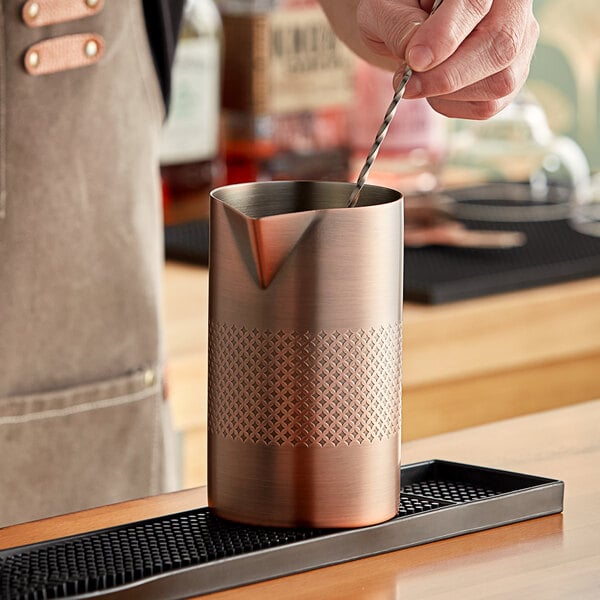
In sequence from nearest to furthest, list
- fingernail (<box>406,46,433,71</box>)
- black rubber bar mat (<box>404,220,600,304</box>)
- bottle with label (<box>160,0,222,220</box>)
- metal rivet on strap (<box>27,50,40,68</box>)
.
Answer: fingernail (<box>406,46,433,71</box>) → metal rivet on strap (<box>27,50,40,68</box>) → black rubber bar mat (<box>404,220,600,304</box>) → bottle with label (<box>160,0,222,220</box>)

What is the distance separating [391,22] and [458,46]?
0.05 m

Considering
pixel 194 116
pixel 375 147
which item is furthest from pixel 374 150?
pixel 194 116

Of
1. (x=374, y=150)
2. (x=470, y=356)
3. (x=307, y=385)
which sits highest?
(x=374, y=150)

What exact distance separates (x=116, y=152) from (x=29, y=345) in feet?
0.56

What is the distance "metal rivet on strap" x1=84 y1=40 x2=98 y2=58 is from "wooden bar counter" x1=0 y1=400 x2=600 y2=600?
452 mm

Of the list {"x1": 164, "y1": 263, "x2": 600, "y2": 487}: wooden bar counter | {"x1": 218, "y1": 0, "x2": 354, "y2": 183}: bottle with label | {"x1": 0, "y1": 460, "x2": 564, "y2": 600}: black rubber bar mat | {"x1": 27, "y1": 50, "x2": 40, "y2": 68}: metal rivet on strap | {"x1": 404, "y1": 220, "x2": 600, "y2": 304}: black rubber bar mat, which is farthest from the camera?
{"x1": 218, "y1": 0, "x2": 354, "y2": 183}: bottle with label

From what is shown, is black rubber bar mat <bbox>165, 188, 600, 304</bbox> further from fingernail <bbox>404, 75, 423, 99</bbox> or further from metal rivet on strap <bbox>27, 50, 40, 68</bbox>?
fingernail <bbox>404, 75, 423, 99</bbox>

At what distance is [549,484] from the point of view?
28.5 inches

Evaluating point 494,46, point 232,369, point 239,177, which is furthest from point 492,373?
point 232,369

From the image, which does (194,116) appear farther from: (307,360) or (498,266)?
(307,360)

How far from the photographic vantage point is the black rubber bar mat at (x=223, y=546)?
0.60 m

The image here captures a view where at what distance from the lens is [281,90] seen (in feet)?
6.69

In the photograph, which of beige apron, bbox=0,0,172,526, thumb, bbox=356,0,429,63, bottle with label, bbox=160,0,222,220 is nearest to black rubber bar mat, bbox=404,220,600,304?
bottle with label, bbox=160,0,222,220

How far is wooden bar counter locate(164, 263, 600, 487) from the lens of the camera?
1.46 meters
